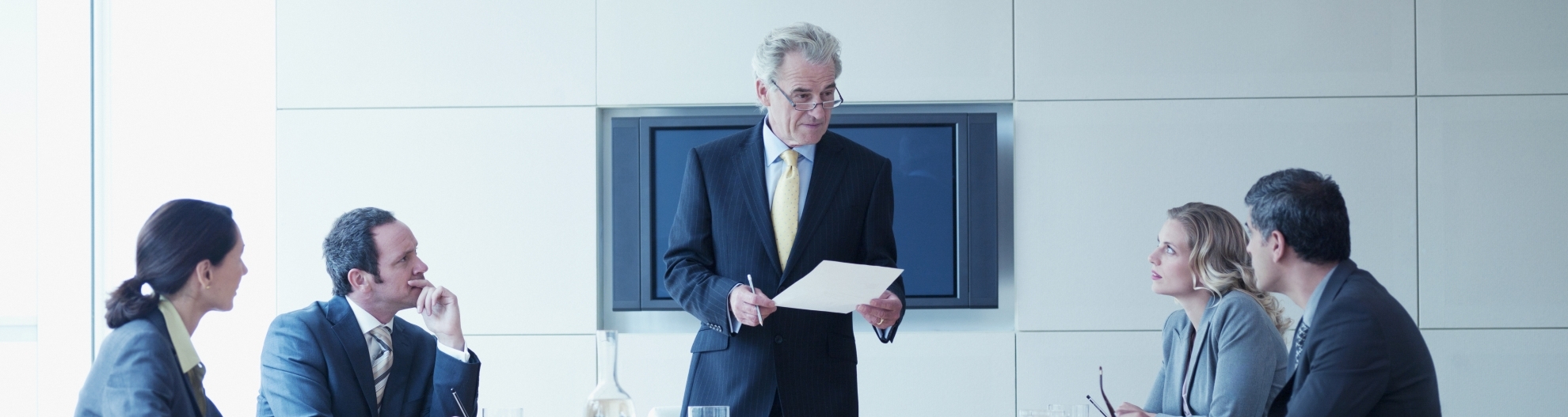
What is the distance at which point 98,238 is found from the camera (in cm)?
386

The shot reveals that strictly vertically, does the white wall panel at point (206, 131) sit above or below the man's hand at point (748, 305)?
above

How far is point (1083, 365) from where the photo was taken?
370cm

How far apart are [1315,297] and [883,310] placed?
77 centimetres

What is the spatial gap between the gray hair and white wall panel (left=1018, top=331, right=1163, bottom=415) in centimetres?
179

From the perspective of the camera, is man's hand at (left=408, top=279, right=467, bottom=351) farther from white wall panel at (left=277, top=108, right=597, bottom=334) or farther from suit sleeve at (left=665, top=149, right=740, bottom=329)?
white wall panel at (left=277, top=108, right=597, bottom=334)

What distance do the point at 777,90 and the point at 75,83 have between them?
9.43 feet

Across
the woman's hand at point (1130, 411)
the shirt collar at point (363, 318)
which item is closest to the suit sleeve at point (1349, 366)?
the woman's hand at point (1130, 411)

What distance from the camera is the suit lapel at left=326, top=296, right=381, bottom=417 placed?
2.21 metres

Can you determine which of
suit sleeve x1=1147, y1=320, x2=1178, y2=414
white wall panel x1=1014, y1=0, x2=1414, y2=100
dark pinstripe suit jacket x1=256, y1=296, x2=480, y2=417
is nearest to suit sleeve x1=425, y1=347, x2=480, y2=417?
dark pinstripe suit jacket x1=256, y1=296, x2=480, y2=417

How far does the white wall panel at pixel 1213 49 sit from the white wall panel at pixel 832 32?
0.46 feet

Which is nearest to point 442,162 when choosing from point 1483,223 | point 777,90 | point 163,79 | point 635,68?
point 635,68

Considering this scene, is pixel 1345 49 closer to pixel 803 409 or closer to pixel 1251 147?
pixel 1251 147

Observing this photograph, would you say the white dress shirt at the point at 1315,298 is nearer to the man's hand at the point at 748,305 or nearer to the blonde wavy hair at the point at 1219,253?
the blonde wavy hair at the point at 1219,253

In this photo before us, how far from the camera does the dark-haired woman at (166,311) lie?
1.53m
